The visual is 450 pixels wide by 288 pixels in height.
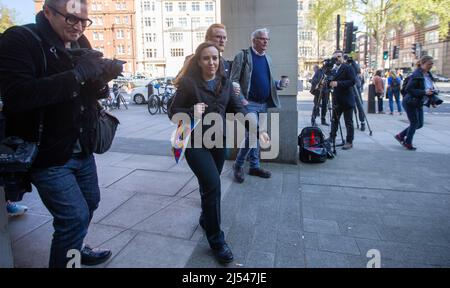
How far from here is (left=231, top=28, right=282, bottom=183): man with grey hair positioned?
4570 mm

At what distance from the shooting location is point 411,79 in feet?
21.4

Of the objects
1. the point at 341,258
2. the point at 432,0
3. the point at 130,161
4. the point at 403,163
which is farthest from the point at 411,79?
the point at 432,0

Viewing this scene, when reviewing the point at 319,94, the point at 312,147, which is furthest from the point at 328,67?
the point at 312,147

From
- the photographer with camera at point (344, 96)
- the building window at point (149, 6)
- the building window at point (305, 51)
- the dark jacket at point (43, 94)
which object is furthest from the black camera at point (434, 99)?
the building window at point (149, 6)

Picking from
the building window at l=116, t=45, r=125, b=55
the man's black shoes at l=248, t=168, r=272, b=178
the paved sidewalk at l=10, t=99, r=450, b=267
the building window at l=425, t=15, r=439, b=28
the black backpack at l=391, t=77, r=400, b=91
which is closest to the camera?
the paved sidewalk at l=10, t=99, r=450, b=267

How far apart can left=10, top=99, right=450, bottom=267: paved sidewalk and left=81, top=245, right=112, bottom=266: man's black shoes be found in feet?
0.35

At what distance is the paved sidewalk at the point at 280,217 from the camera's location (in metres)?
2.77

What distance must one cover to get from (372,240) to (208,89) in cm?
203

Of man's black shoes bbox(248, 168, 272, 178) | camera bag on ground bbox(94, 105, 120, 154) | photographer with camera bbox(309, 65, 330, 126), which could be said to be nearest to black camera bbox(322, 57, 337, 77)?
photographer with camera bbox(309, 65, 330, 126)

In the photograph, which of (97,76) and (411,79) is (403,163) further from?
(97,76)

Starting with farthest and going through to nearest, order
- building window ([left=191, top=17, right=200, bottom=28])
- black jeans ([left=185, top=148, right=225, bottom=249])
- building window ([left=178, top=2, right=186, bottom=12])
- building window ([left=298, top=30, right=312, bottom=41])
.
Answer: building window ([left=191, top=17, right=200, bottom=28]) → building window ([left=178, top=2, right=186, bottom=12]) → building window ([left=298, top=30, right=312, bottom=41]) → black jeans ([left=185, top=148, right=225, bottom=249])

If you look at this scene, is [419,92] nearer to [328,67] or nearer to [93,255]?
[328,67]

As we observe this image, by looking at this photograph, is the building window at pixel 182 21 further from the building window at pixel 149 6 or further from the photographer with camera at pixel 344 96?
the photographer with camera at pixel 344 96

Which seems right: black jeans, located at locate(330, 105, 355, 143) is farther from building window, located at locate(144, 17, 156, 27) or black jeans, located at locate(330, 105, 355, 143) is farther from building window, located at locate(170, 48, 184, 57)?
building window, located at locate(144, 17, 156, 27)
